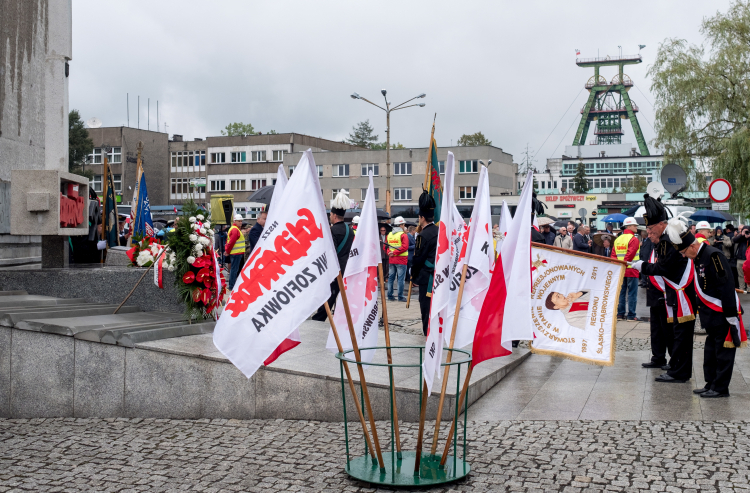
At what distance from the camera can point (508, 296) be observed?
494 cm

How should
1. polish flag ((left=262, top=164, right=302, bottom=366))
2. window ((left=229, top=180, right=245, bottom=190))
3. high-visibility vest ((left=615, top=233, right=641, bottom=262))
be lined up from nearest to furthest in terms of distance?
A: polish flag ((left=262, top=164, right=302, bottom=366)) < high-visibility vest ((left=615, top=233, right=641, bottom=262)) < window ((left=229, top=180, right=245, bottom=190))

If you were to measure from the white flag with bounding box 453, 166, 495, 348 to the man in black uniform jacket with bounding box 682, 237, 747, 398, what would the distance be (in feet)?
11.0

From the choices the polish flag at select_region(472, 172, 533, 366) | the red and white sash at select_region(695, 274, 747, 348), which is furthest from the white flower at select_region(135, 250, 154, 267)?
the red and white sash at select_region(695, 274, 747, 348)

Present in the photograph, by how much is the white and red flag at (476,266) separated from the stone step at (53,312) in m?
4.67

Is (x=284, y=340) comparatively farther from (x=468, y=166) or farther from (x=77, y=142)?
(x=77, y=142)

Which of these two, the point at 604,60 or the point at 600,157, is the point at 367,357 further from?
the point at 604,60

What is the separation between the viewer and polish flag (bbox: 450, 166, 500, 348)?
16.5ft

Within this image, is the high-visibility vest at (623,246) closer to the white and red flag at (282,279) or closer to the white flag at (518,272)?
the white flag at (518,272)

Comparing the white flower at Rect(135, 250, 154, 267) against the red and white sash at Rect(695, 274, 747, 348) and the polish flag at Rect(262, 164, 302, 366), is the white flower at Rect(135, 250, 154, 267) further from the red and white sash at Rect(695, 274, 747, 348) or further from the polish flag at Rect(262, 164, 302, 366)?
the red and white sash at Rect(695, 274, 747, 348)

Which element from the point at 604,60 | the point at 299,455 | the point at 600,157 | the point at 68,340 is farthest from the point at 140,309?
the point at 604,60

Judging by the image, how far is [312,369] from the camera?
682cm

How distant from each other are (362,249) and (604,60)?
5632 inches

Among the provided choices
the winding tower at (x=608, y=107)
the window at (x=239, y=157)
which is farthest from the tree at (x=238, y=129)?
the winding tower at (x=608, y=107)

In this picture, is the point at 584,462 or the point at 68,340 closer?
the point at 584,462
